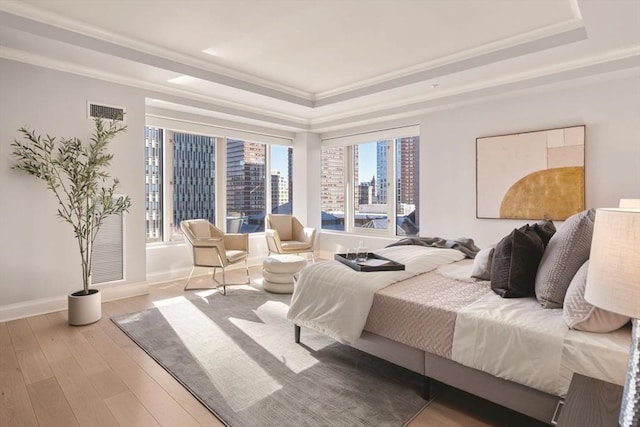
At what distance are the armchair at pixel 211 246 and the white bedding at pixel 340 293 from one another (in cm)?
198

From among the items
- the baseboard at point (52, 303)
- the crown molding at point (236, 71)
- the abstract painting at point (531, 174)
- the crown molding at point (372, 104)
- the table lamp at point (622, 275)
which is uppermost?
the crown molding at point (236, 71)

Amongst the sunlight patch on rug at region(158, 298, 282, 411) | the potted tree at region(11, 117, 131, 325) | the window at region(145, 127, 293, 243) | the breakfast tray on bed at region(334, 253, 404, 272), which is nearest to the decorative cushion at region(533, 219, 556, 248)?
the breakfast tray on bed at region(334, 253, 404, 272)

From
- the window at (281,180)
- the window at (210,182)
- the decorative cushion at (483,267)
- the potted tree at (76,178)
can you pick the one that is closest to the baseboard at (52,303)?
the potted tree at (76,178)

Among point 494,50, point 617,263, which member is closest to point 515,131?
point 494,50

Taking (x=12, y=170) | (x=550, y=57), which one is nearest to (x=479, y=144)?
(x=550, y=57)

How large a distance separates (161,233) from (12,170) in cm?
202

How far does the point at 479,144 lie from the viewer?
4.63m

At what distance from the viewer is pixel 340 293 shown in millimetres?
2377

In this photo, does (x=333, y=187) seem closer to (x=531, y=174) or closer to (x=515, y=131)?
(x=515, y=131)

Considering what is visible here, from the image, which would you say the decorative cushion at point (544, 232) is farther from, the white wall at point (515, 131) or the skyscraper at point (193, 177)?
the skyscraper at point (193, 177)

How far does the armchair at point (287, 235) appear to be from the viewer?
5.30m

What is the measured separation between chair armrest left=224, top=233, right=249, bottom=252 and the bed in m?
2.50

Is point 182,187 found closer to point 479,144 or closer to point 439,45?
point 439,45

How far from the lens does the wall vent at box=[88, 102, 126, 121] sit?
3844 millimetres
